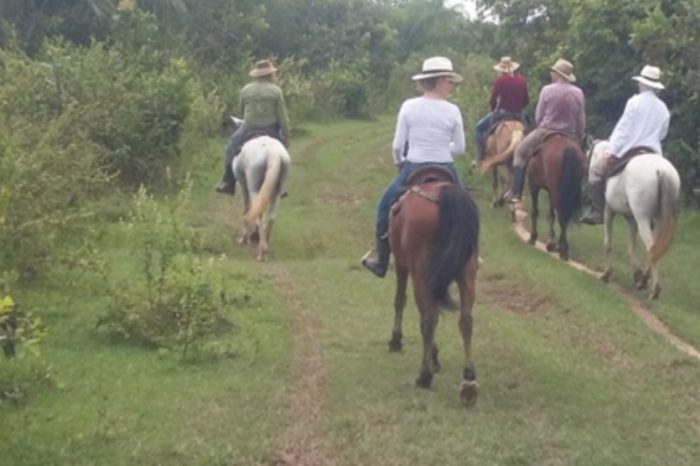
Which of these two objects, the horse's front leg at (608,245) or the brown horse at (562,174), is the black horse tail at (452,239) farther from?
the brown horse at (562,174)

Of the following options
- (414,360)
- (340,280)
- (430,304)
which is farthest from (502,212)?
(430,304)

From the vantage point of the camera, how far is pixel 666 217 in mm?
11719

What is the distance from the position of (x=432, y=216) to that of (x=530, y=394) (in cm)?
154

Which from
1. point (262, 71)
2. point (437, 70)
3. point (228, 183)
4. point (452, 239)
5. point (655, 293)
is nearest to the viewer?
point (452, 239)

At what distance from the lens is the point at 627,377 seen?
9.26m

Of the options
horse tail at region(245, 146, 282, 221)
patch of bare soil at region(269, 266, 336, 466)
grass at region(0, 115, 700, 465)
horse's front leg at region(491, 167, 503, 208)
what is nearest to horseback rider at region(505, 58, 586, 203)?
grass at region(0, 115, 700, 465)

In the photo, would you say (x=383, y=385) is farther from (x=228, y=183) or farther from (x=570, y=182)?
(x=228, y=183)

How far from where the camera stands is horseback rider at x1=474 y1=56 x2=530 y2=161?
18.3 metres

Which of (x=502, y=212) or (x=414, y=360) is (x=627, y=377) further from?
(x=502, y=212)

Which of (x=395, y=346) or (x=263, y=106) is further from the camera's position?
(x=263, y=106)

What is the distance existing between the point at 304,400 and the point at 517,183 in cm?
834

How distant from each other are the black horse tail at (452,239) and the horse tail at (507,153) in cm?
950

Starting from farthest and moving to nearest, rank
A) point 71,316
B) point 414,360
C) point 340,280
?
point 340,280 → point 71,316 → point 414,360

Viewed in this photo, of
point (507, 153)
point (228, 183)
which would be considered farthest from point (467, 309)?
point (507, 153)
